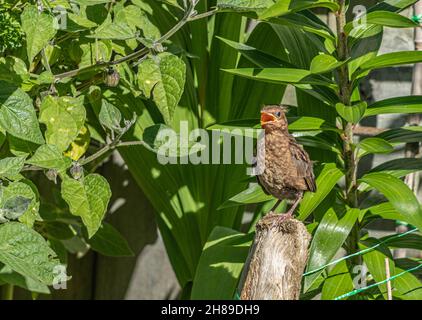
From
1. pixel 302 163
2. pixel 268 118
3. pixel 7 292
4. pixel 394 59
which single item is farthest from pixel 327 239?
pixel 7 292

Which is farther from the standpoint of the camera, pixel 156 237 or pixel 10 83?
pixel 156 237

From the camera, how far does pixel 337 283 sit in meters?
2.24

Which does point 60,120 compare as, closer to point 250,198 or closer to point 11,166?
point 11,166

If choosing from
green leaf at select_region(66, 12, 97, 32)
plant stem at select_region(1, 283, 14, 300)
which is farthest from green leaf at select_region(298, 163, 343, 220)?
plant stem at select_region(1, 283, 14, 300)

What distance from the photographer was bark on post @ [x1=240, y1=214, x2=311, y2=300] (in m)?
1.80

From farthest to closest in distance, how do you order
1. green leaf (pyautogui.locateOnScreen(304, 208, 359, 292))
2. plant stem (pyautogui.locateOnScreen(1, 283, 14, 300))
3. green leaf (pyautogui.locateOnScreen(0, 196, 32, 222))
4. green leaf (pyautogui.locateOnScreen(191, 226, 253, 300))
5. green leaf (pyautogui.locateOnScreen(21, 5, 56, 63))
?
plant stem (pyautogui.locateOnScreen(1, 283, 14, 300)), green leaf (pyautogui.locateOnScreen(191, 226, 253, 300)), green leaf (pyautogui.locateOnScreen(304, 208, 359, 292)), green leaf (pyautogui.locateOnScreen(21, 5, 56, 63)), green leaf (pyautogui.locateOnScreen(0, 196, 32, 222))

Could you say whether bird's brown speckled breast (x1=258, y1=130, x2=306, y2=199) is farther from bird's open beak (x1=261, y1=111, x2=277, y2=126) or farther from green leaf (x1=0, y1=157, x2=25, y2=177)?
green leaf (x1=0, y1=157, x2=25, y2=177)

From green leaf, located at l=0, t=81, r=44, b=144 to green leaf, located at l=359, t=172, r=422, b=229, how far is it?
0.85 meters

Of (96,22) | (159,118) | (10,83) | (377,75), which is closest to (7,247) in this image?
(10,83)

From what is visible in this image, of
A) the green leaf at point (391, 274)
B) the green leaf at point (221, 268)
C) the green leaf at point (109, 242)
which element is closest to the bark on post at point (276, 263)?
the green leaf at point (391, 274)

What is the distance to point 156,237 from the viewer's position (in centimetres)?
318

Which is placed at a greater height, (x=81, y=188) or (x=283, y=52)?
(x=283, y=52)
